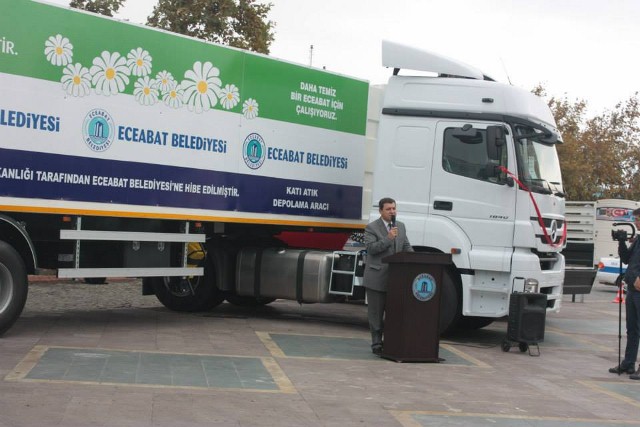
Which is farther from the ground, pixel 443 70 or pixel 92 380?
pixel 443 70

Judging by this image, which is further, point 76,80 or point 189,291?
point 189,291

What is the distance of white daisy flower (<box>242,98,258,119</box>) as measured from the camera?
13031 millimetres

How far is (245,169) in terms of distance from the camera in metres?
13.1

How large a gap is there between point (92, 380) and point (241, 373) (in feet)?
4.95

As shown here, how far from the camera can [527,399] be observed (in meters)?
9.00

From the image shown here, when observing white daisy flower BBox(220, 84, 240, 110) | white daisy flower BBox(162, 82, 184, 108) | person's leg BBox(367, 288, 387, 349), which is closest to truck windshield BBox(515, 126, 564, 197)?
person's leg BBox(367, 288, 387, 349)

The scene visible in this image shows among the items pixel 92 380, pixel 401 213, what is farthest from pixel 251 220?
pixel 92 380

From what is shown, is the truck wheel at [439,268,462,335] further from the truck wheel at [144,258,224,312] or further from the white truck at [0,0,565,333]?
the truck wheel at [144,258,224,312]

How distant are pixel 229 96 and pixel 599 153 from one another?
132 ft

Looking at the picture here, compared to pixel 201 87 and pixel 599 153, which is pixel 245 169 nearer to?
pixel 201 87

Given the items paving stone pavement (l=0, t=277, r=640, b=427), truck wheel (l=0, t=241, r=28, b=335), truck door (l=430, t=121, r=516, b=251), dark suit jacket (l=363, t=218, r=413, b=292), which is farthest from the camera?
truck door (l=430, t=121, r=516, b=251)

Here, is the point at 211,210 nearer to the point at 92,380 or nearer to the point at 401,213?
the point at 401,213

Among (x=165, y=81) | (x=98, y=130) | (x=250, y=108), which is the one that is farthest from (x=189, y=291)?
(x=98, y=130)

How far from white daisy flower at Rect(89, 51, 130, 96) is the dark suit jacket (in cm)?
344
